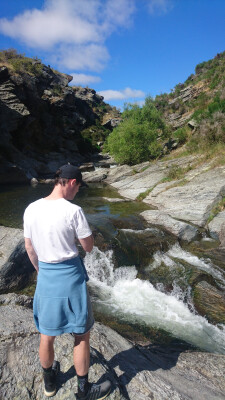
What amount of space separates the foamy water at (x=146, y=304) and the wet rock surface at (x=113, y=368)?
1533mm

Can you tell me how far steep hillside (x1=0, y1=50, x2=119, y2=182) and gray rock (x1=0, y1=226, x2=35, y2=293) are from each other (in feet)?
63.1

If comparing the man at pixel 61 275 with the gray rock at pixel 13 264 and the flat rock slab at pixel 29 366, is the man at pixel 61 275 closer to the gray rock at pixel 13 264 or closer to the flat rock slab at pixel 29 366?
the flat rock slab at pixel 29 366

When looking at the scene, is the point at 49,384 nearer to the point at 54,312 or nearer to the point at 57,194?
the point at 54,312

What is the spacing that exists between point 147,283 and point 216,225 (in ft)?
16.2

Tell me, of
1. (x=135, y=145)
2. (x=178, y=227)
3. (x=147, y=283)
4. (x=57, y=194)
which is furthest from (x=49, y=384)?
(x=135, y=145)

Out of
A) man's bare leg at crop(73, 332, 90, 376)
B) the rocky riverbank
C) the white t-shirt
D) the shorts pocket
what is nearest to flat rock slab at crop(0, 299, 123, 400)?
man's bare leg at crop(73, 332, 90, 376)

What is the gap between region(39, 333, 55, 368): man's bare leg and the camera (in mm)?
2774

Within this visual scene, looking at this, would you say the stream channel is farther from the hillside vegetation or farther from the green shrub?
the green shrub

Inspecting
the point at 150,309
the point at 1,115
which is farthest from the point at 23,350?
the point at 1,115

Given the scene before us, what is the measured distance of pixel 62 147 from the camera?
45.5 meters

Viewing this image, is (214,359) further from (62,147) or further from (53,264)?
(62,147)

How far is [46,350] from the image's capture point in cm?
280

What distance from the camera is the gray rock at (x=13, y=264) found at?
21.7 feet

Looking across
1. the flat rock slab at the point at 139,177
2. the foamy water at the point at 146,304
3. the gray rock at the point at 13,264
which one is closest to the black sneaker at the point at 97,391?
the foamy water at the point at 146,304
